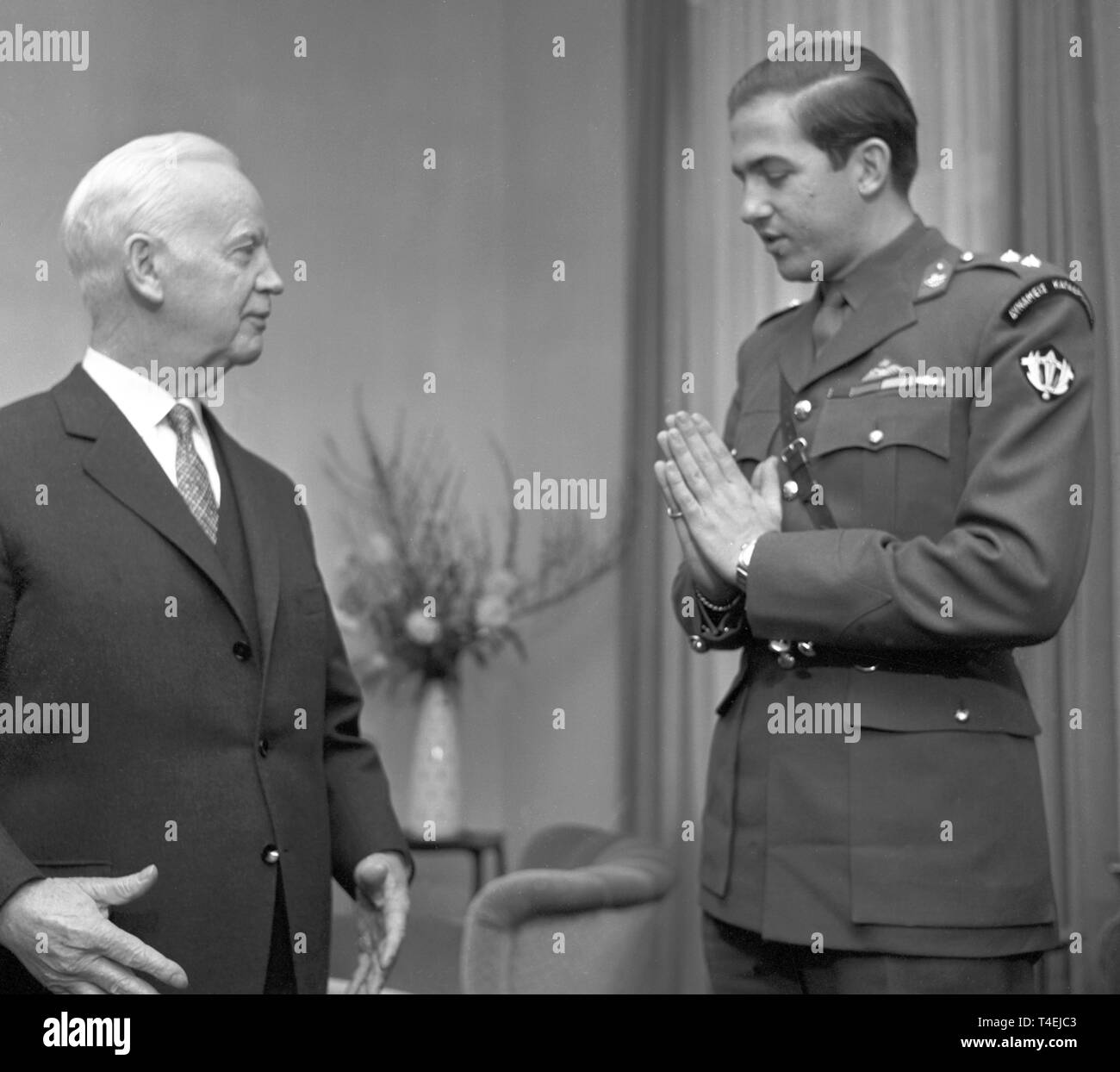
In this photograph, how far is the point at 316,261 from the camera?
9.71 ft

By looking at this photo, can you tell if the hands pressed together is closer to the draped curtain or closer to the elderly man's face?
the elderly man's face

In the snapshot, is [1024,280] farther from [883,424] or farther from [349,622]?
[349,622]

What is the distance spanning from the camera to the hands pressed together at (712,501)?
1745 mm

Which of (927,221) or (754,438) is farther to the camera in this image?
(927,221)

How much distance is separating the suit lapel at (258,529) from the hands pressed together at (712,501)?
498 millimetres

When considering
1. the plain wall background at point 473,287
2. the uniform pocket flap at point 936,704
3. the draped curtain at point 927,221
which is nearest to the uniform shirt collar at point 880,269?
the uniform pocket flap at point 936,704

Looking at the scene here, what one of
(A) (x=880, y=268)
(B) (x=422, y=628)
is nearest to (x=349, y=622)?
(B) (x=422, y=628)

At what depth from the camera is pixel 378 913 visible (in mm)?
1868

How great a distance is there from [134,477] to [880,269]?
94 centimetres

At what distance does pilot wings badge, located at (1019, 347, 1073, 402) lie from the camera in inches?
63.9
